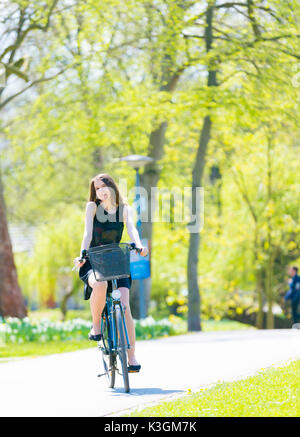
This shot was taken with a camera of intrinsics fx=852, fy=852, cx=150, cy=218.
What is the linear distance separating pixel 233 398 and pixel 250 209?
59.5 feet

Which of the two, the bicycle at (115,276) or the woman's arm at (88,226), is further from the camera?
the woman's arm at (88,226)

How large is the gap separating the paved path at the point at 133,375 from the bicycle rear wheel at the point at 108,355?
102mm

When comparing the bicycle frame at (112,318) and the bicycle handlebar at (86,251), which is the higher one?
the bicycle handlebar at (86,251)

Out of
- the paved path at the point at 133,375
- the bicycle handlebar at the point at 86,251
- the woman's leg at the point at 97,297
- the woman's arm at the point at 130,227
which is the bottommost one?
the paved path at the point at 133,375

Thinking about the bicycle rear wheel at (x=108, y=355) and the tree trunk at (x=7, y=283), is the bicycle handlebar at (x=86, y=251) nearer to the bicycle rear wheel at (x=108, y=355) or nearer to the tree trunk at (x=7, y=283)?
the bicycle rear wheel at (x=108, y=355)

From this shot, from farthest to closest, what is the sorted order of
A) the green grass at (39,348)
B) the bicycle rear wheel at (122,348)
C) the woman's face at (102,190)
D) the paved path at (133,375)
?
the green grass at (39,348), the woman's face at (102,190), the bicycle rear wheel at (122,348), the paved path at (133,375)

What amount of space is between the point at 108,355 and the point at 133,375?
1.20 m

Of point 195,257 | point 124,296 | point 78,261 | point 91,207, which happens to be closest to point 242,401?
point 124,296

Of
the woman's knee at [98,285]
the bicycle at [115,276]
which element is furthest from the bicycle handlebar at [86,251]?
the woman's knee at [98,285]

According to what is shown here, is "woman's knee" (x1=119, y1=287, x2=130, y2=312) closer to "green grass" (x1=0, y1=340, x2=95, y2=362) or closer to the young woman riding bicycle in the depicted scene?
the young woman riding bicycle

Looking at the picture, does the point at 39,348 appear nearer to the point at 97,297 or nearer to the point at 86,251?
the point at 97,297

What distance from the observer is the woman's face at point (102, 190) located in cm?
748

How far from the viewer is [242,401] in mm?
6438

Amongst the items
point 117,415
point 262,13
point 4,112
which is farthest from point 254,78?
point 4,112
